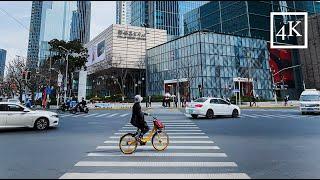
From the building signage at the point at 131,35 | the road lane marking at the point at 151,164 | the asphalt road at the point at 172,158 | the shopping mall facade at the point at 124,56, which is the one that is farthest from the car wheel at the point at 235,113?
the building signage at the point at 131,35

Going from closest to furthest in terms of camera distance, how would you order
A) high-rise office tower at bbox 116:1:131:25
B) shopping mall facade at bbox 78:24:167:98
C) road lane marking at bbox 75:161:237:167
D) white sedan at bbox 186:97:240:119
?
road lane marking at bbox 75:161:237:167 → white sedan at bbox 186:97:240:119 → shopping mall facade at bbox 78:24:167:98 → high-rise office tower at bbox 116:1:131:25

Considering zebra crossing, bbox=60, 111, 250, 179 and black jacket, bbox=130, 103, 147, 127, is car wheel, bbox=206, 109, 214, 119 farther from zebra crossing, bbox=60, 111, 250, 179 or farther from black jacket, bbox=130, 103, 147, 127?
black jacket, bbox=130, 103, 147, 127

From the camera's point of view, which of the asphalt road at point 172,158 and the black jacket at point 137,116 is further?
the black jacket at point 137,116

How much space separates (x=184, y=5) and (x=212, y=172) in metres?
137

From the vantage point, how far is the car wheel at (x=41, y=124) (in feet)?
46.7

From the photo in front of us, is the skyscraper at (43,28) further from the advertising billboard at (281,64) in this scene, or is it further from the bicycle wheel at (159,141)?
the advertising billboard at (281,64)

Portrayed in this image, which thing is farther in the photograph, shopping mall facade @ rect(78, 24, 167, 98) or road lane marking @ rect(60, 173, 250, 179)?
shopping mall facade @ rect(78, 24, 167, 98)

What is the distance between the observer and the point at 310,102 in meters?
25.0

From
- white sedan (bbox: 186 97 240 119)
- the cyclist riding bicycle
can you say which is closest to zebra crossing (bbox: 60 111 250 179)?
the cyclist riding bicycle

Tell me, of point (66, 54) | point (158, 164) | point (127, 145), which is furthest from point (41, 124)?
point (66, 54)

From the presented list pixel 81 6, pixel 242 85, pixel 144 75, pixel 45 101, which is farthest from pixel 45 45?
pixel 81 6

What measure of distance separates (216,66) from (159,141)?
62.6 m

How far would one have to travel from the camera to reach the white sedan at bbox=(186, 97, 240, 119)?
20203 mm

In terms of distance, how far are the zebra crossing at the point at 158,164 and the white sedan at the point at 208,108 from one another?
10.6m
